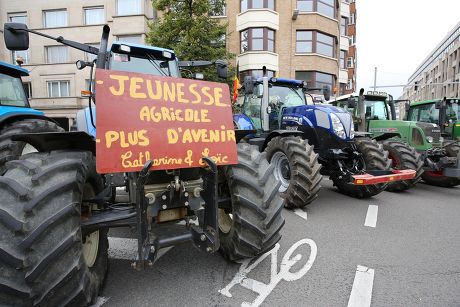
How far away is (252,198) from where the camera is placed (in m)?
2.84

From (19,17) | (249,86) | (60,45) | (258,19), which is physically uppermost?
(19,17)

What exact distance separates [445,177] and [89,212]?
874cm

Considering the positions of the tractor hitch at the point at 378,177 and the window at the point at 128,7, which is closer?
the tractor hitch at the point at 378,177

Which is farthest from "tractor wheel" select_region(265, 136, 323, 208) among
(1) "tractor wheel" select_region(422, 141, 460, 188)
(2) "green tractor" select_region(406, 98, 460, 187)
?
(1) "tractor wheel" select_region(422, 141, 460, 188)

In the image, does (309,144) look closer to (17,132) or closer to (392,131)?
(392,131)

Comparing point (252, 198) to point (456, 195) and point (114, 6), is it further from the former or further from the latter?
point (114, 6)

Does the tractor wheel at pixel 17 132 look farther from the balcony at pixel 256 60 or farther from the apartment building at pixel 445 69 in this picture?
the apartment building at pixel 445 69

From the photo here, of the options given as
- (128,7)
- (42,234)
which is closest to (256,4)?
(128,7)

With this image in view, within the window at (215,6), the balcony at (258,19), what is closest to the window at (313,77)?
the balcony at (258,19)

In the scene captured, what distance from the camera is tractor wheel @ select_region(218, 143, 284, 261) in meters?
2.82

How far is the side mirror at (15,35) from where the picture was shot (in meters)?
3.22

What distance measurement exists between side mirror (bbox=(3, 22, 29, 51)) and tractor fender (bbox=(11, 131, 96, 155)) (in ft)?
4.76

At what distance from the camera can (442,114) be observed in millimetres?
9711

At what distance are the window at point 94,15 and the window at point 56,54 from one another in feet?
9.71
